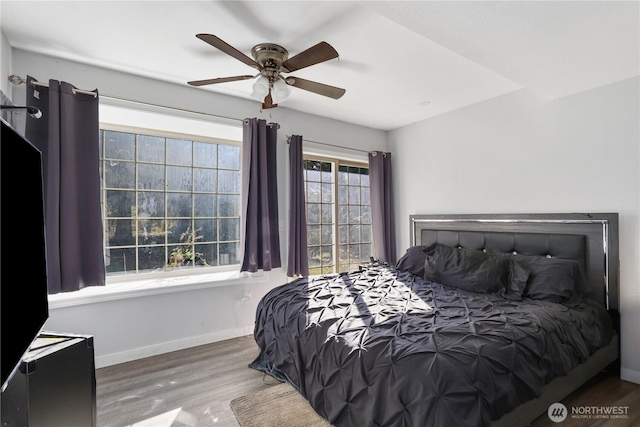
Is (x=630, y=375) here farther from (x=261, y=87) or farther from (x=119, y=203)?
(x=119, y=203)

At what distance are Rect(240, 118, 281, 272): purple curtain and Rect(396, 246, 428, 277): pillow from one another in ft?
4.64

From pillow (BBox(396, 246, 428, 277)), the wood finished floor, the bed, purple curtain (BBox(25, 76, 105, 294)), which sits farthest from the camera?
pillow (BBox(396, 246, 428, 277))

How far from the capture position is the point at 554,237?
2863mm

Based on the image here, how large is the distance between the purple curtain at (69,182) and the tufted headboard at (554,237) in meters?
3.65

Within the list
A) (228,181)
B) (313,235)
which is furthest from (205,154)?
(313,235)

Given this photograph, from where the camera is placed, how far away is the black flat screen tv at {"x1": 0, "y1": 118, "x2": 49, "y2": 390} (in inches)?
37.0

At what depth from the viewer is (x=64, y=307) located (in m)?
2.63

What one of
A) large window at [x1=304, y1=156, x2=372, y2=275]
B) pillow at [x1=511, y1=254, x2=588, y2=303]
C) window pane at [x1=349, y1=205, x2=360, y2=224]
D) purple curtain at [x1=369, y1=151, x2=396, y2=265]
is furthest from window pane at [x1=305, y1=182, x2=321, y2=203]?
pillow at [x1=511, y1=254, x2=588, y2=303]

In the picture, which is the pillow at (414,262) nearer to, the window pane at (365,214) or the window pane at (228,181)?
the window pane at (365,214)

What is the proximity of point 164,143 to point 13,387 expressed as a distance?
2.72m

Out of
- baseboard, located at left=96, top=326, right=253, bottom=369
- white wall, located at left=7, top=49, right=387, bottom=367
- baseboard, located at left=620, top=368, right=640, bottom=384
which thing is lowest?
baseboard, located at left=620, top=368, right=640, bottom=384

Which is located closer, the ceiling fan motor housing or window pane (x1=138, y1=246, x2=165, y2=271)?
the ceiling fan motor housing

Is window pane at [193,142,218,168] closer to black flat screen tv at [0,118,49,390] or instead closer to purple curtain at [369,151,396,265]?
purple curtain at [369,151,396,265]

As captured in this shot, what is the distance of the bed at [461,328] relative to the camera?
1.41 m
